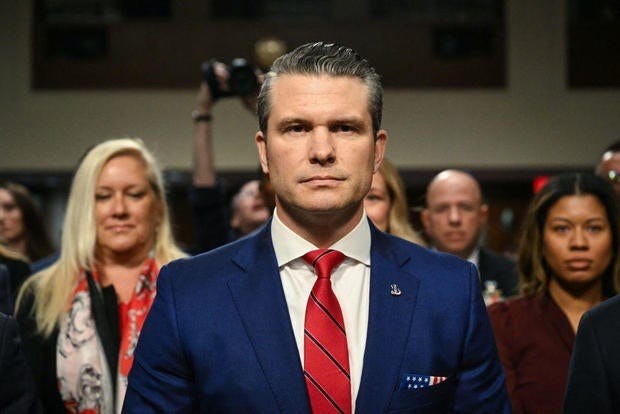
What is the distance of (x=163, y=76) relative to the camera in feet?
23.9

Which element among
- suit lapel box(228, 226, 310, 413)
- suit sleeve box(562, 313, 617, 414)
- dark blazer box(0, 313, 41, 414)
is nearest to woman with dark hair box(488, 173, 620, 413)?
suit sleeve box(562, 313, 617, 414)

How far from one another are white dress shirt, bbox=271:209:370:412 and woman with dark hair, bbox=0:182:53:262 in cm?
250

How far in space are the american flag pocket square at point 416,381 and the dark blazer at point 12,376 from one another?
0.67m

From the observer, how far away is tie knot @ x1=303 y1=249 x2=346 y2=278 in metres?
1.42

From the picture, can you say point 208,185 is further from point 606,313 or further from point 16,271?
point 606,313

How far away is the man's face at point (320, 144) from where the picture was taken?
136cm

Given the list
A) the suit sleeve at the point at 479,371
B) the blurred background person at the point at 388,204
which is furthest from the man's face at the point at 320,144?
the blurred background person at the point at 388,204

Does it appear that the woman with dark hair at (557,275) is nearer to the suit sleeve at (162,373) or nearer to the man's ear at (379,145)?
the man's ear at (379,145)

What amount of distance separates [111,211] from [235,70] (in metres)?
0.83

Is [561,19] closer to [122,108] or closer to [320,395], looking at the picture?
[122,108]

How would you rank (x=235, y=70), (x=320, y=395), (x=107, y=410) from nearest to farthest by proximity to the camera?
(x=320, y=395) → (x=107, y=410) → (x=235, y=70)

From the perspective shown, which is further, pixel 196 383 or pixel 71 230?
pixel 71 230

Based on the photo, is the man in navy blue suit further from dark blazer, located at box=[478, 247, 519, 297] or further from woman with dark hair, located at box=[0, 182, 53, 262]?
woman with dark hair, located at box=[0, 182, 53, 262]

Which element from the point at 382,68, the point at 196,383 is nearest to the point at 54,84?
the point at 382,68
